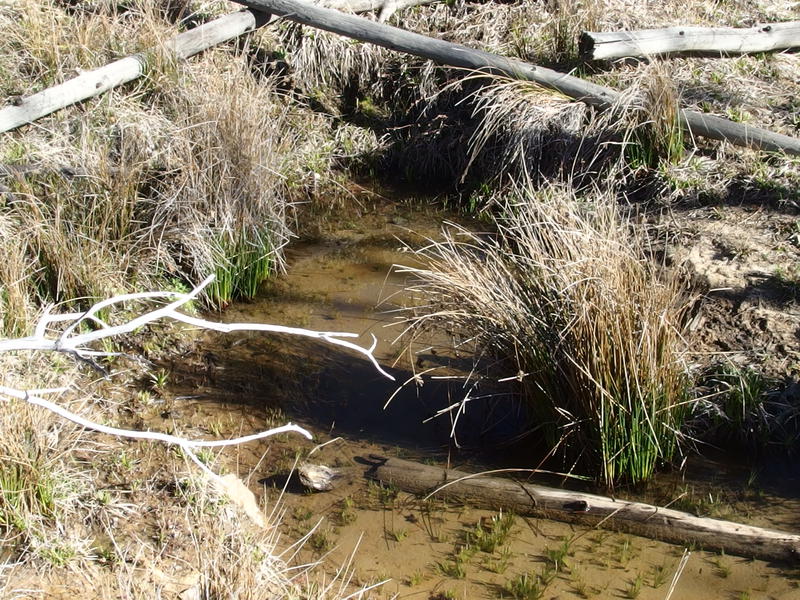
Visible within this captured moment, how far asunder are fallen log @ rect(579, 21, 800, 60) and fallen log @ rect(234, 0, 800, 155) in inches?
14.6

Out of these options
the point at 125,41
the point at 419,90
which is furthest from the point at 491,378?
the point at 125,41

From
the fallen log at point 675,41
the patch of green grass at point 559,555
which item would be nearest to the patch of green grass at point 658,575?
the patch of green grass at point 559,555

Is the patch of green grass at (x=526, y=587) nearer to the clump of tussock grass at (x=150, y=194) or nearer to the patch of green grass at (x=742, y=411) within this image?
the patch of green grass at (x=742, y=411)

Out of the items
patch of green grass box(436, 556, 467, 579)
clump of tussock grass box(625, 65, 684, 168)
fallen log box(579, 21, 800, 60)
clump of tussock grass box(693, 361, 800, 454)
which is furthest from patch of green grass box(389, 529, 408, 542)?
fallen log box(579, 21, 800, 60)

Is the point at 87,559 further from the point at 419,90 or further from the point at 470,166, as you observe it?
the point at 419,90

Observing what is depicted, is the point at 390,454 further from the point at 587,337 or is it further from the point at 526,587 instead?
the point at 587,337

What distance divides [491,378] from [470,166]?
3163 millimetres

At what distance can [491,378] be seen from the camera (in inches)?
177

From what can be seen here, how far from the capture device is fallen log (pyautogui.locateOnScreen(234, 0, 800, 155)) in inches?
249

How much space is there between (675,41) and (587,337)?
410 cm

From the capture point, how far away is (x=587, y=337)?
402 cm

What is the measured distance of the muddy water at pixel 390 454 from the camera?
378 cm

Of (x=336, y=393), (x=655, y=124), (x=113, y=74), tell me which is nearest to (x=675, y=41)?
(x=655, y=124)

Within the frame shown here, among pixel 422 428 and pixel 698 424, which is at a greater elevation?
pixel 698 424
